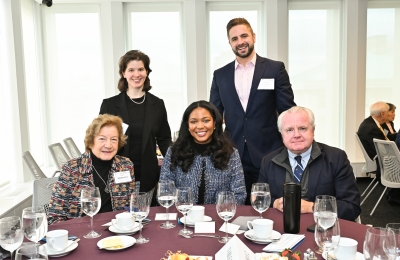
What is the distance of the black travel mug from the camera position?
1667 mm

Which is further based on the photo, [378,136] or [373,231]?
[378,136]

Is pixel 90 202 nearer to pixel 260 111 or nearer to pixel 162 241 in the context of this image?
pixel 162 241

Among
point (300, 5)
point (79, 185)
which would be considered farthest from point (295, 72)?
point (79, 185)

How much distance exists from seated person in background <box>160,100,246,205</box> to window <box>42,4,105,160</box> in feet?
14.1

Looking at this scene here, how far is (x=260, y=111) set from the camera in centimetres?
304

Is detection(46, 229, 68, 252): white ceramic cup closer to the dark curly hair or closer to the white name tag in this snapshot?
the dark curly hair

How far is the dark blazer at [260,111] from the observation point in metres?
3.04

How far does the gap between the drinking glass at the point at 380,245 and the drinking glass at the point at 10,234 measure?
1212mm

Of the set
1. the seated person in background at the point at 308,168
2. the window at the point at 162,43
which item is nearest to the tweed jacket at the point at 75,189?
the seated person in background at the point at 308,168

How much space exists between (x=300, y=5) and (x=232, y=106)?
4290mm

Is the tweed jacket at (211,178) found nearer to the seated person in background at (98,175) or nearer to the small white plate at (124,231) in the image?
the seated person in background at (98,175)

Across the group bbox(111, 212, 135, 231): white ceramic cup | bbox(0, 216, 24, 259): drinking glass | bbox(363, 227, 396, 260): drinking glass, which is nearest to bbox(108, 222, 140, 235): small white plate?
bbox(111, 212, 135, 231): white ceramic cup

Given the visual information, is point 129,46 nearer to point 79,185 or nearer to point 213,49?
point 213,49

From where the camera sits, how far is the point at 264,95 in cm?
303
